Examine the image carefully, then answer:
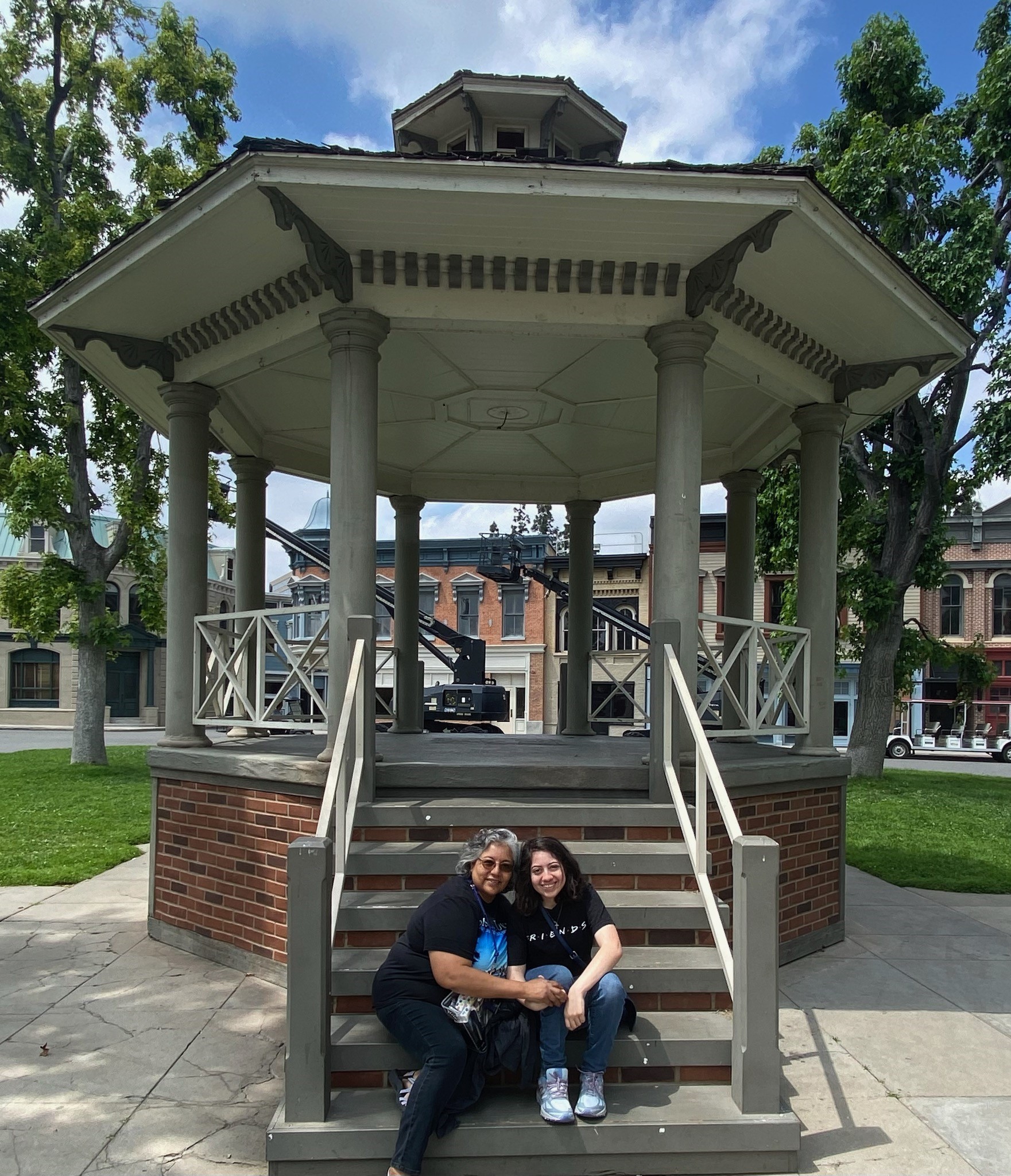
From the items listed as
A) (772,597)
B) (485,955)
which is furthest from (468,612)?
(485,955)

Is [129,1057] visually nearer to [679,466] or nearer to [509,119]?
[679,466]

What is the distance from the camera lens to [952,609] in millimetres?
37344

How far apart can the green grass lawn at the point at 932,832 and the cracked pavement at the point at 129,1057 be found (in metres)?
7.05

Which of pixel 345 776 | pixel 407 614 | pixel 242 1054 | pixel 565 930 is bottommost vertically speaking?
pixel 242 1054

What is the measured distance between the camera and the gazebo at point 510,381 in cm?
466

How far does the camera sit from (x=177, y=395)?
23.2ft

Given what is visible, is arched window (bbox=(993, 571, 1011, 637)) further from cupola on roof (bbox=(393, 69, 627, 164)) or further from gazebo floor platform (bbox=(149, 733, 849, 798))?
gazebo floor platform (bbox=(149, 733, 849, 798))

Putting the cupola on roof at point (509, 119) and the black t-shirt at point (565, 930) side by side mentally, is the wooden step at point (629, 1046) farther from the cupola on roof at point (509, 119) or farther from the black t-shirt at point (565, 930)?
the cupola on roof at point (509, 119)

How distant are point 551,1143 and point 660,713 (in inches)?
98.5

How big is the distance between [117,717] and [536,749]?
132 feet

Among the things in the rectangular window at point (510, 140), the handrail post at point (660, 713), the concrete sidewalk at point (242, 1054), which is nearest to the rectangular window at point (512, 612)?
the rectangular window at point (510, 140)

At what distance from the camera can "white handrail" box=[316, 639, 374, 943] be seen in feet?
14.5

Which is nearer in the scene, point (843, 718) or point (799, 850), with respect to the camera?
point (799, 850)

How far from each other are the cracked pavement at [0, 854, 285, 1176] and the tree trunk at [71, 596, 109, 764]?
42.7ft
